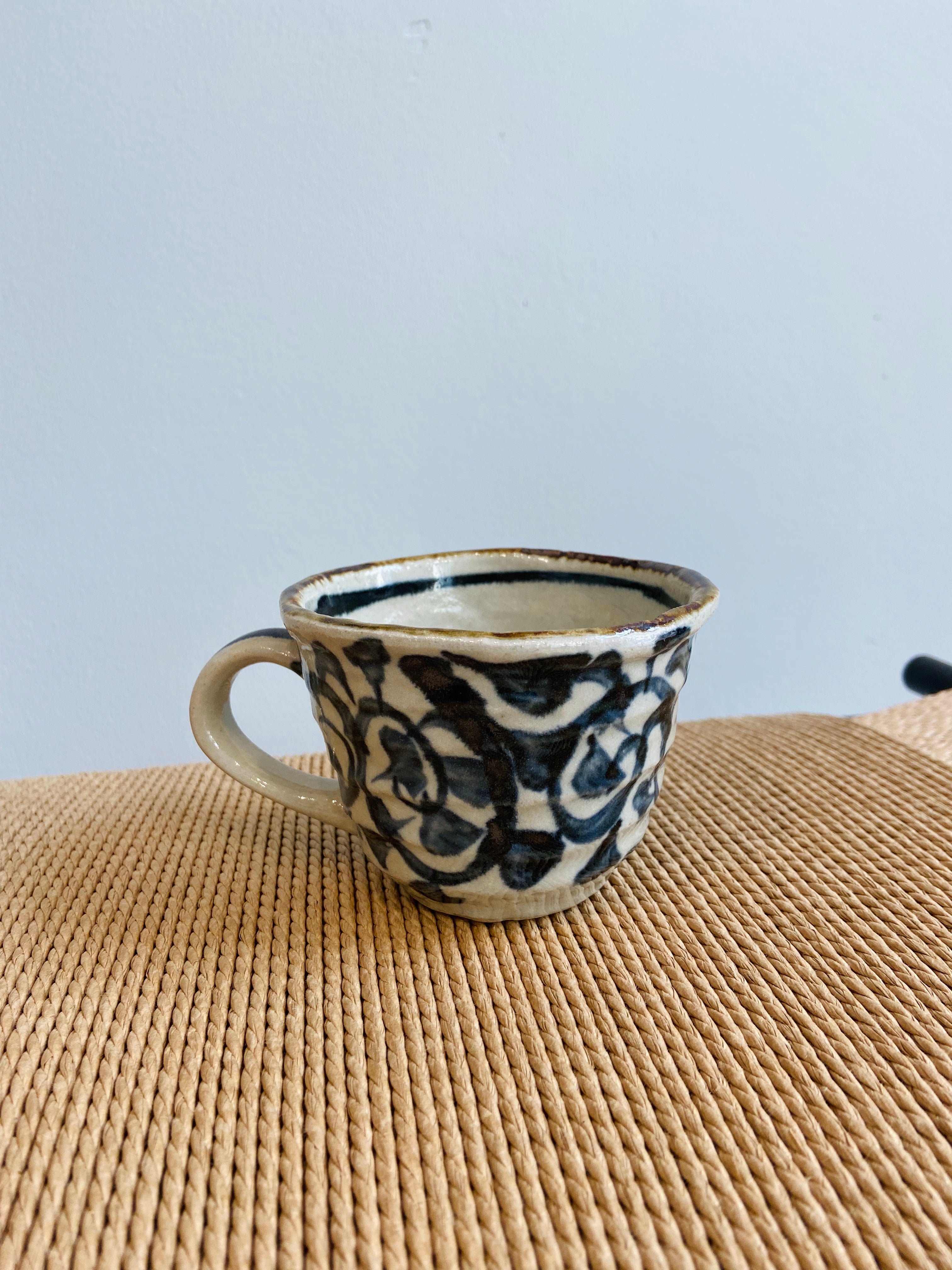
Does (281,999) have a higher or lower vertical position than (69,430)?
lower

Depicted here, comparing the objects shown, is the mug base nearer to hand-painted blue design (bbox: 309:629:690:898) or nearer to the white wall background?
hand-painted blue design (bbox: 309:629:690:898)

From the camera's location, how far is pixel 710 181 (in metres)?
0.61

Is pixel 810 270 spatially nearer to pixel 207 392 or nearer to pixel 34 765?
pixel 207 392

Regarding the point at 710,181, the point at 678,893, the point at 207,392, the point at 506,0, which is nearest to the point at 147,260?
the point at 207,392

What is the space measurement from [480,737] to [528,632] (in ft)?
0.18

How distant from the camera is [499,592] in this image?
34cm

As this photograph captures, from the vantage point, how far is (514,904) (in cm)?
26

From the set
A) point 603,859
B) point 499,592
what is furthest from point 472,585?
point 603,859

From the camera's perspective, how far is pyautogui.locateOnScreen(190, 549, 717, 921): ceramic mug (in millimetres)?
214

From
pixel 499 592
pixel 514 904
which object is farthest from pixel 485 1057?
pixel 499 592

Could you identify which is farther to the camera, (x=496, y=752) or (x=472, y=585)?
(x=472, y=585)

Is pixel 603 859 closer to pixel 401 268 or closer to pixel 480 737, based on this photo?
pixel 480 737

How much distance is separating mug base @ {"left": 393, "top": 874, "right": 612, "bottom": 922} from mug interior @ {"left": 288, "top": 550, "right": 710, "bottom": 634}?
0.09 meters

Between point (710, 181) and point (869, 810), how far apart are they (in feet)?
1.58
